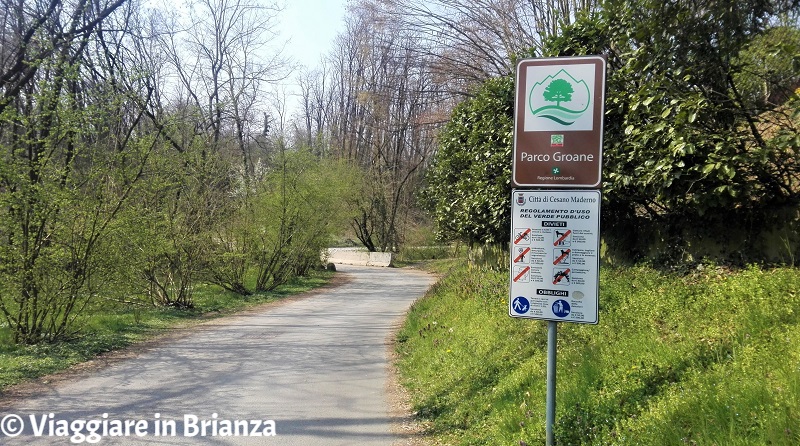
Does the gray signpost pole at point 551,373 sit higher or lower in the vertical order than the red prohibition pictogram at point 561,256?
lower

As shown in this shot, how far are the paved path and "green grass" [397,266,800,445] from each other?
876 millimetres

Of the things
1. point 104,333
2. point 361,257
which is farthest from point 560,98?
point 361,257

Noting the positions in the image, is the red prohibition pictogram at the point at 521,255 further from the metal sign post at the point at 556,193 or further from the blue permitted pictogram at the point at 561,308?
the blue permitted pictogram at the point at 561,308

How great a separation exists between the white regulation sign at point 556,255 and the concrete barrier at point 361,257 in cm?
3615

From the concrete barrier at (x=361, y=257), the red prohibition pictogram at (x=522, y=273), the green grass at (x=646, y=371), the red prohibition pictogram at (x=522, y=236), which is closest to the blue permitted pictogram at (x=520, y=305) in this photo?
the red prohibition pictogram at (x=522, y=273)

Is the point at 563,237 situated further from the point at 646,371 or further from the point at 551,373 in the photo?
the point at 646,371

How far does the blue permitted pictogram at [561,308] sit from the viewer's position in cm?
346

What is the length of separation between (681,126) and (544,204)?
132 inches

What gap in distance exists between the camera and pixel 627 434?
3693mm

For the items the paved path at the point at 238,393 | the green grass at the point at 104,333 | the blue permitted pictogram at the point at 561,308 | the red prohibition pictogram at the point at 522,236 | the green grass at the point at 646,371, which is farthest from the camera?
the green grass at the point at 104,333

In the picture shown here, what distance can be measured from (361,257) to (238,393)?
35531 millimetres

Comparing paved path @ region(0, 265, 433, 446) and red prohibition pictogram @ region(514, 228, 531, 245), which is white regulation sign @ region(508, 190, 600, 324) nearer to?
red prohibition pictogram @ region(514, 228, 531, 245)

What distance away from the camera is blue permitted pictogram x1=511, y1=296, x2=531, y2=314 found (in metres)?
3.57

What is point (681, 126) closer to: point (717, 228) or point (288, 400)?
point (717, 228)
